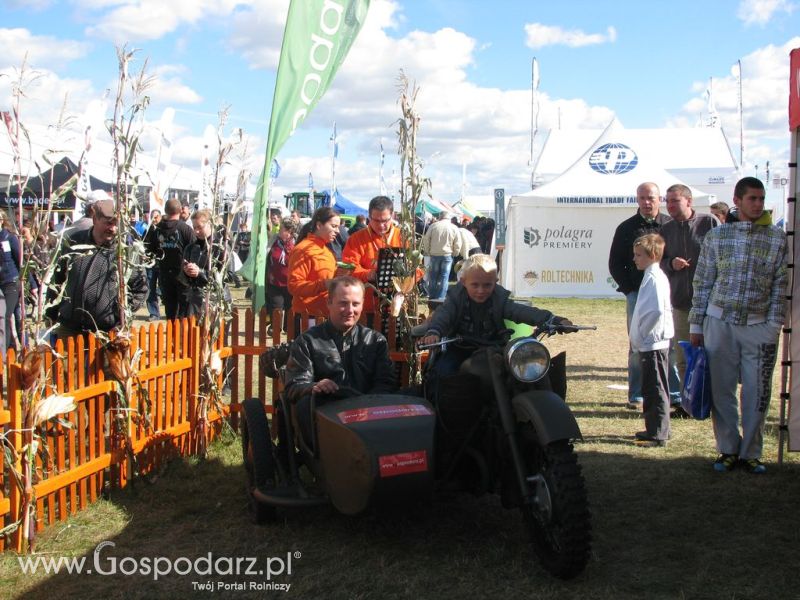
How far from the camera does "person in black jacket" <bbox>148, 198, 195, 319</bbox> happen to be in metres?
8.12

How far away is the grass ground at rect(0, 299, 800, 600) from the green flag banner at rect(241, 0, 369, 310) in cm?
236

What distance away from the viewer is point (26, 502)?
400 centimetres

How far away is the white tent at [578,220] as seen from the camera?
17.3 m

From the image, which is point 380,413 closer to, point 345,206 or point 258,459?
point 258,459

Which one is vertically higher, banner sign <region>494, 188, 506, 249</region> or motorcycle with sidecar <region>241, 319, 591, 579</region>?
banner sign <region>494, 188, 506, 249</region>

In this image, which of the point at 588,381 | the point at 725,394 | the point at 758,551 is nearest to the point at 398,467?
the point at 758,551

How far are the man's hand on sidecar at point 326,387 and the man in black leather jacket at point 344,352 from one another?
238mm

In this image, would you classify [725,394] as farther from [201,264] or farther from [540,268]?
[540,268]

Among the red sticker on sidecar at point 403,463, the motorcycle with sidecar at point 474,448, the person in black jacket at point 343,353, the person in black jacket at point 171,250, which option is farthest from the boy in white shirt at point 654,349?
the person in black jacket at point 171,250

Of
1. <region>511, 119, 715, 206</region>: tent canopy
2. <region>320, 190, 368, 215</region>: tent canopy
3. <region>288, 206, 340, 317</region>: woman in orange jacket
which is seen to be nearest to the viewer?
<region>288, 206, 340, 317</region>: woman in orange jacket

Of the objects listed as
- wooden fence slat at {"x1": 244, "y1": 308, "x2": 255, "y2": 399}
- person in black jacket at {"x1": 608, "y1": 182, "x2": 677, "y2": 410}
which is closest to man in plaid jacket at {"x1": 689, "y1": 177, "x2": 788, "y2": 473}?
person in black jacket at {"x1": 608, "y1": 182, "x2": 677, "y2": 410}

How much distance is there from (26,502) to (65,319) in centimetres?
167

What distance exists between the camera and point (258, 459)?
4398 mm
